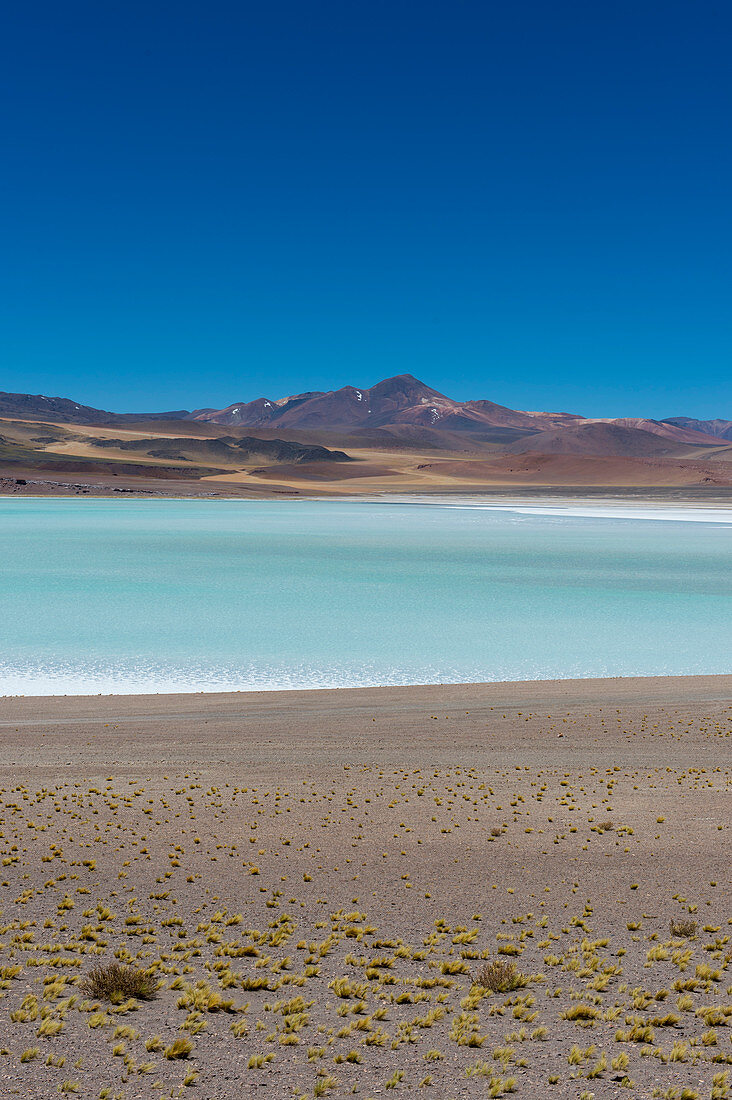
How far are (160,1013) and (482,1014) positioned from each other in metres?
2.06

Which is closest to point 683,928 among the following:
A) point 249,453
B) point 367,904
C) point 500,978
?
point 500,978

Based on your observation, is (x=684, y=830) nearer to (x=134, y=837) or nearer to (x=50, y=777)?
(x=134, y=837)

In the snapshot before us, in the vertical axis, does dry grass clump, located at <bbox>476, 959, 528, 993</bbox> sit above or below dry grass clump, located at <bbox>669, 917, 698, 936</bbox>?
below

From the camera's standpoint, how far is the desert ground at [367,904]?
521 cm

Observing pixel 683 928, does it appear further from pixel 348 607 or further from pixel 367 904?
pixel 348 607

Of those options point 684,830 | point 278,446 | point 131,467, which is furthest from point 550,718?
point 278,446

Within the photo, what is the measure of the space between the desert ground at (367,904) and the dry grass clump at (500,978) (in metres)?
0.03

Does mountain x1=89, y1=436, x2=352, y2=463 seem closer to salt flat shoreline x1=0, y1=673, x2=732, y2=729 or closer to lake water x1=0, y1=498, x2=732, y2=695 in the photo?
lake water x1=0, y1=498, x2=732, y2=695

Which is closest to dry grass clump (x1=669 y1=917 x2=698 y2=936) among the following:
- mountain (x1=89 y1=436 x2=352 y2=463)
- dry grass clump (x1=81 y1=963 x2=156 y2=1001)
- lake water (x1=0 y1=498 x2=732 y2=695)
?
dry grass clump (x1=81 y1=963 x2=156 y2=1001)

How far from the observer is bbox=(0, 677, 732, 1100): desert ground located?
5211 mm

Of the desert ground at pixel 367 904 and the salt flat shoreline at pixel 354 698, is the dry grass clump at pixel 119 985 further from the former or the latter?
the salt flat shoreline at pixel 354 698

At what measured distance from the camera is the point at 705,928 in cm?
705

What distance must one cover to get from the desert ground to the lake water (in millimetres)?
4336

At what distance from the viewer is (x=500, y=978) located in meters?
6.16
